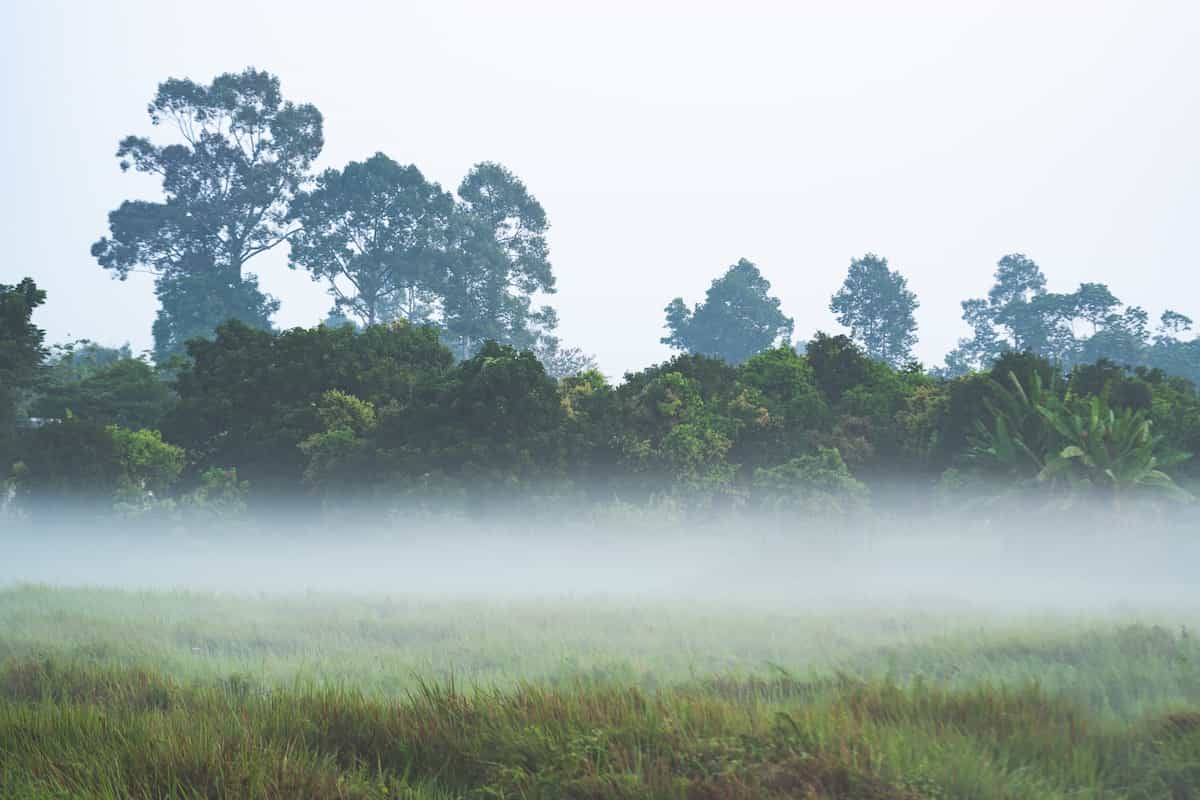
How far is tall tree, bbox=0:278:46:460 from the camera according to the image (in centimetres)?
3603

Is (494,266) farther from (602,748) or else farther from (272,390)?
(602,748)

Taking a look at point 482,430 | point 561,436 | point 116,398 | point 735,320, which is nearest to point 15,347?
point 116,398

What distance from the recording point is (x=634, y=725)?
347 inches

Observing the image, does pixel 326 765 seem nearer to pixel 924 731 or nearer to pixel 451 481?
pixel 924 731

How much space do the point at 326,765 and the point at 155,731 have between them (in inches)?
76.7

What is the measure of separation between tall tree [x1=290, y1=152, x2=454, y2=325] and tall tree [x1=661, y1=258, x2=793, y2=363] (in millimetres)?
33244

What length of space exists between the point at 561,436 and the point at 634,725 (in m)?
27.9

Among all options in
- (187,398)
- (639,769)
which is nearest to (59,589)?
(187,398)

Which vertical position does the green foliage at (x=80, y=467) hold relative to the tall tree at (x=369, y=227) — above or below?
below

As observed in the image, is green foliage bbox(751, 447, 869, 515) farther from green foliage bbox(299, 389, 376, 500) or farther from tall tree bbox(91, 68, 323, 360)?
tall tree bbox(91, 68, 323, 360)

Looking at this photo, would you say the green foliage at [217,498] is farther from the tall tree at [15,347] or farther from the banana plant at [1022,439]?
the banana plant at [1022,439]

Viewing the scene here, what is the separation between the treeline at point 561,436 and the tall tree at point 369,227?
5481cm

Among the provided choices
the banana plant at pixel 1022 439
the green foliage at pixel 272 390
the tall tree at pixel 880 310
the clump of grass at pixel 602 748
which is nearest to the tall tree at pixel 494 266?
the tall tree at pixel 880 310

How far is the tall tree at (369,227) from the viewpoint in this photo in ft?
328
